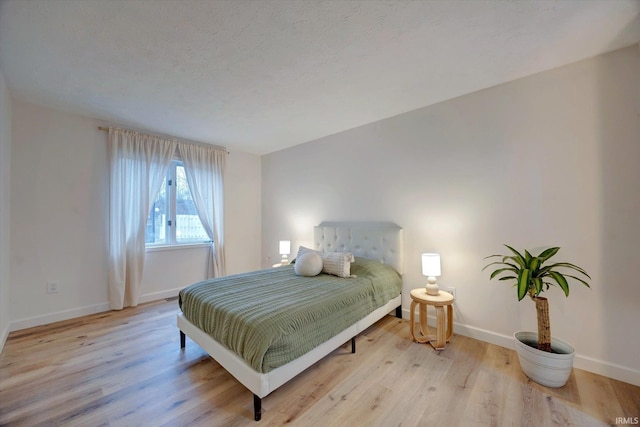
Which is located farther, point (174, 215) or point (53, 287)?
point (174, 215)

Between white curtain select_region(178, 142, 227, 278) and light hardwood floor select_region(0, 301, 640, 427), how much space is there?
1.78 metres

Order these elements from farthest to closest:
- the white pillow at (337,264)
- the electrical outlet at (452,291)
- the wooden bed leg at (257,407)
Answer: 1. the white pillow at (337,264)
2. the electrical outlet at (452,291)
3. the wooden bed leg at (257,407)

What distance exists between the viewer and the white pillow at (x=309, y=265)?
2713mm

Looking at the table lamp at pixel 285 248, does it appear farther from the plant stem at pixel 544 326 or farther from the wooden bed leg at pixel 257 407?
the plant stem at pixel 544 326

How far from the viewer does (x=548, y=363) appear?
169 centimetres

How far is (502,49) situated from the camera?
5.96 feet

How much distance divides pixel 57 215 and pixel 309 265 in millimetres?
3022

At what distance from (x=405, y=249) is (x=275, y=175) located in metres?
2.77

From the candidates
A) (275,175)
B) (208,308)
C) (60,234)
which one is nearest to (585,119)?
(208,308)

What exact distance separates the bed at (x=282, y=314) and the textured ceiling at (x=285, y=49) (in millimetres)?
1735

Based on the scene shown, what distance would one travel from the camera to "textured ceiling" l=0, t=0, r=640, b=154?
1.46 meters

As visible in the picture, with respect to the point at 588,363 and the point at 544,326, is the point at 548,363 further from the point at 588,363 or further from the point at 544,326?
the point at 588,363

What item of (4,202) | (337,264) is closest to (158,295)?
(4,202)

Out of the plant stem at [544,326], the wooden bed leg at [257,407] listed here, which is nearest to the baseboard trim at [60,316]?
the wooden bed leg at [257,407]
